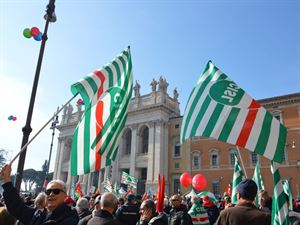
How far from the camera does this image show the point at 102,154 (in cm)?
529

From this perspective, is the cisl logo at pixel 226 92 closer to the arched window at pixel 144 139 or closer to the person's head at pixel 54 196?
the person's head at pixel 54 196

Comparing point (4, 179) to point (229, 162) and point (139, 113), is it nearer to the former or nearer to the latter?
point (229, 162)

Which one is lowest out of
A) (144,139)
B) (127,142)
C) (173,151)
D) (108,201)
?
(108,201)

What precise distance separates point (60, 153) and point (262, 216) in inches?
1856

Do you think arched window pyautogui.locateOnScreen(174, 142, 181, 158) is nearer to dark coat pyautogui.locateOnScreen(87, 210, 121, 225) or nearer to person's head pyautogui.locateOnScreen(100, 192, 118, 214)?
person's head pyautogui.locateOnScreen(100, 192, 118, 214)

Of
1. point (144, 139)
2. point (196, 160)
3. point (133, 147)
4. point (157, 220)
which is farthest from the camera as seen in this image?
point (144, 139)

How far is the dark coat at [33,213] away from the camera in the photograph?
2760mm

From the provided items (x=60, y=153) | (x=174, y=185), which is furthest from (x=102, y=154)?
(x=60, y=153)

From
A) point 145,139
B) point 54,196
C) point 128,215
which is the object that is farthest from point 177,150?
point 54,196

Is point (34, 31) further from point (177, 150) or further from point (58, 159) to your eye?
point (58, 159)

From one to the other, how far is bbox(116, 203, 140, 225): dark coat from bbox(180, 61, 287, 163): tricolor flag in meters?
2.22

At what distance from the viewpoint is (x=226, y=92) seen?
550cm

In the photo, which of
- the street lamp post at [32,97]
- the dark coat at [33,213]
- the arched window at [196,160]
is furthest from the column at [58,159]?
the dark coat at [33,213]

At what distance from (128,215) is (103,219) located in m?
3.40
